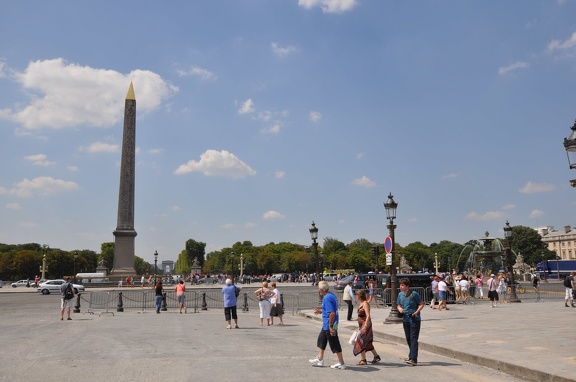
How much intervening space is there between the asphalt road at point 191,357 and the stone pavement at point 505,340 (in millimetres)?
347

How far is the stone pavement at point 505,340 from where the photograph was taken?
32.3 feet

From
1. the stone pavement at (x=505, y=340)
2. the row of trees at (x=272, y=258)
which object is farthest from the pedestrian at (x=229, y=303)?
the row of trees at (x=272, y=258)

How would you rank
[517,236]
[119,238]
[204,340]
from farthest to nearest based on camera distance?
1. [517,236]
2. [119,238]
3. [204,340]

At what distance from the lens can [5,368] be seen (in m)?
10.3

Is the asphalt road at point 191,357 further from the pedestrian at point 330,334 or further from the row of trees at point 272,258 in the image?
the row of trees at point 272,258

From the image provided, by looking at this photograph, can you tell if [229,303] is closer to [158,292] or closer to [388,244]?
[388,244]

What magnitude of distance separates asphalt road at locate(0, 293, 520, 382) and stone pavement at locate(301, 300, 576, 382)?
347 mm

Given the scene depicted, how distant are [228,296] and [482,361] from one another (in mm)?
9463

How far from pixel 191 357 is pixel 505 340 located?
7.82 m

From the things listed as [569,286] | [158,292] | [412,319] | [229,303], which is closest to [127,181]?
[158,292]

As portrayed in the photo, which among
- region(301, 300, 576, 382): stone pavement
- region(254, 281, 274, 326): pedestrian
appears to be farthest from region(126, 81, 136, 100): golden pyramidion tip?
region(301, 300, 576, 382): stone pavement

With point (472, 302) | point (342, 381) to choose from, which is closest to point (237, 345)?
point (342, 381)

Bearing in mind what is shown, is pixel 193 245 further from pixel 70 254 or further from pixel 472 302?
pixel 472 302

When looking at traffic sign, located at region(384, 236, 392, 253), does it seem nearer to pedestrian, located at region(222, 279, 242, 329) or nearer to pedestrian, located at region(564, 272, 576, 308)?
pedestrian, located at region(222, 279, 242, 329)
